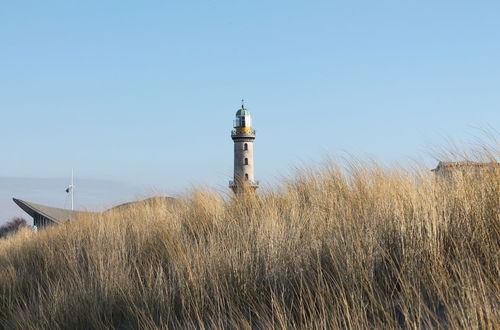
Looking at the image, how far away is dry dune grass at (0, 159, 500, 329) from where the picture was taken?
2.81 metres

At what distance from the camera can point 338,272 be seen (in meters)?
3.06

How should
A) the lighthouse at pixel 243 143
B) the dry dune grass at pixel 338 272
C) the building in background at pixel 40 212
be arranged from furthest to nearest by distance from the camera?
the lighthouse at pixel 243 143 → the building in background at pixel 40 212 → the dry dune grass at pixel 338 272

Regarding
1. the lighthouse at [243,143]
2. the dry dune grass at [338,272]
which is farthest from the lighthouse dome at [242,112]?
the dry dune grass at [338,272]

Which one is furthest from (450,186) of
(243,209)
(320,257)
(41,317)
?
(41,317)

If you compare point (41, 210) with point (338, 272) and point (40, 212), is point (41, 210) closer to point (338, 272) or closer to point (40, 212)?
point (40, 212)

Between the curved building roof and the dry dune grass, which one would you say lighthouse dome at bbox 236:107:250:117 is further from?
the dry dune grass

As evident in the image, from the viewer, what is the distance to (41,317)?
4.25m

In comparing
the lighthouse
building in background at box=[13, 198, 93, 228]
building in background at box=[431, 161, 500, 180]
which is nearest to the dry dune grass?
building in background at box=[431, 161, 500, 180]

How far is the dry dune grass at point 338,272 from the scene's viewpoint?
281cm

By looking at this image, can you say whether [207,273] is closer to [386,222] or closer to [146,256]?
[386,222]

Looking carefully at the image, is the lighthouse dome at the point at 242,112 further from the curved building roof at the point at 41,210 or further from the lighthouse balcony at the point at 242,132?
the curved building roof at the point at 41,210

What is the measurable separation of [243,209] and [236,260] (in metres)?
2.22

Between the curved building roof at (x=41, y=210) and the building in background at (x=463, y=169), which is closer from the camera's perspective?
the building in background at (x=463, y=169)

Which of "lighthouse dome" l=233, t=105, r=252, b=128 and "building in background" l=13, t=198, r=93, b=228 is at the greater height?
"lighthouse dome" l=233, t=105, r=252, b=128
